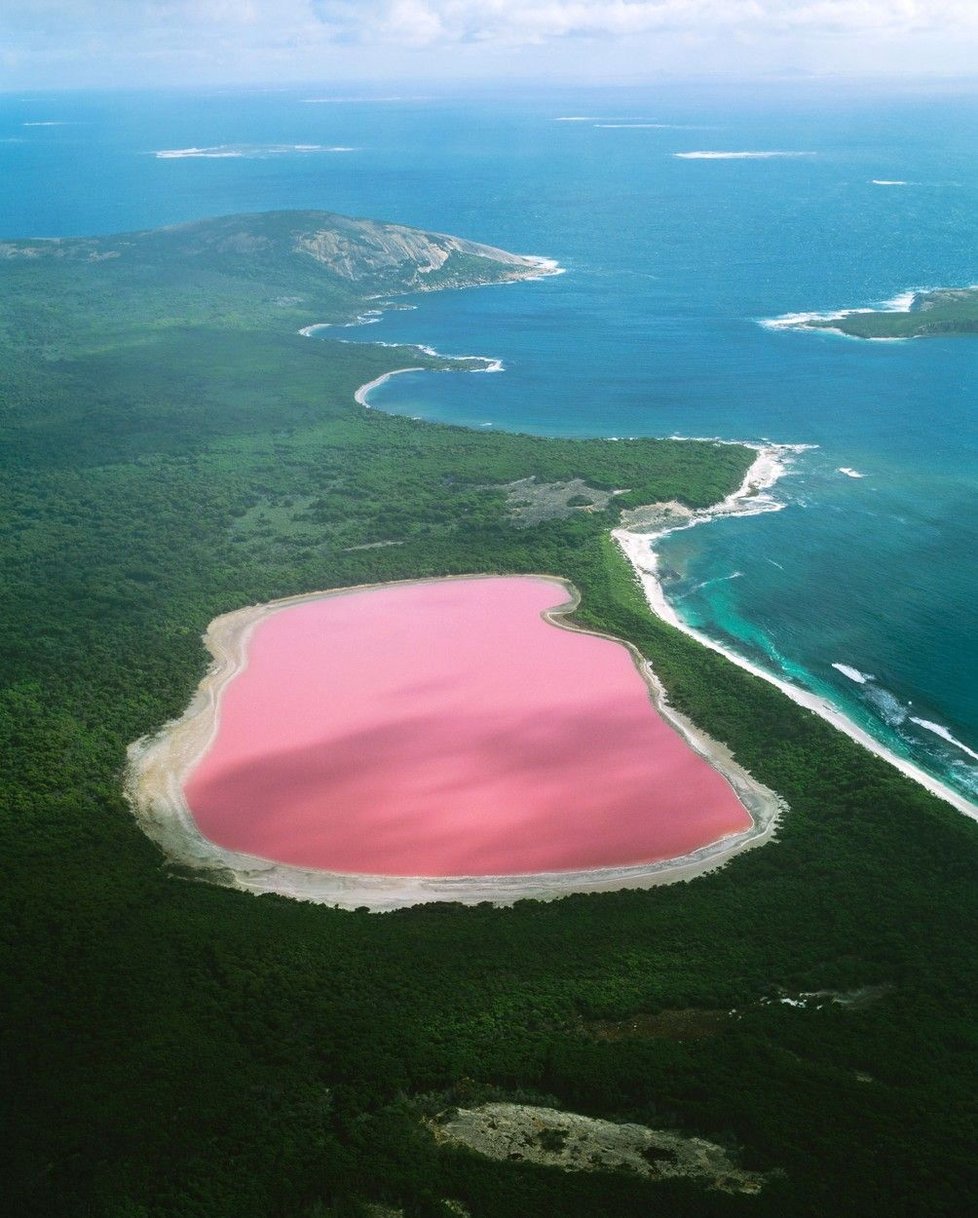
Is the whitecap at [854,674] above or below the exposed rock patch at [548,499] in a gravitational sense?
below

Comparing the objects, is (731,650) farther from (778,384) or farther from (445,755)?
(778,384)

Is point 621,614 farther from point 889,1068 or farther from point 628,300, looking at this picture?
point 628,300

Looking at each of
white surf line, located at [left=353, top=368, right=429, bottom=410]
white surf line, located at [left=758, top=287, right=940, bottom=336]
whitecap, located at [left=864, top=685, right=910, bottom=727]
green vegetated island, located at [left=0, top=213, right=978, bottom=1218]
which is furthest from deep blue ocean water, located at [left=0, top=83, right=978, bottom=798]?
green vegetated island, located at [left=0, top=213, right=978, bottom=1218]

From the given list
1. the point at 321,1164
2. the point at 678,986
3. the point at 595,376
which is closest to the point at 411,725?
the point at 678,986

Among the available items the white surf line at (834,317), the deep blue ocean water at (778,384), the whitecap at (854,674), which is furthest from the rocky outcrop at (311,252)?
the whitecap at (854,674)

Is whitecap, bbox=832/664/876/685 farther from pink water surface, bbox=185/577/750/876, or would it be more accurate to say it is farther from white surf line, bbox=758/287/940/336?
white surf line, bbox=758/287/940/336

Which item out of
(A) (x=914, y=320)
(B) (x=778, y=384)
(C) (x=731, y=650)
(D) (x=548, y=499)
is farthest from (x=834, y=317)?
(C) (x=731, y=650)

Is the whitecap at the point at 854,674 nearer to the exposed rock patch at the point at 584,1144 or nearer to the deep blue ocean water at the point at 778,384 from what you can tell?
the deep blue ocean water at the point at 778,384
